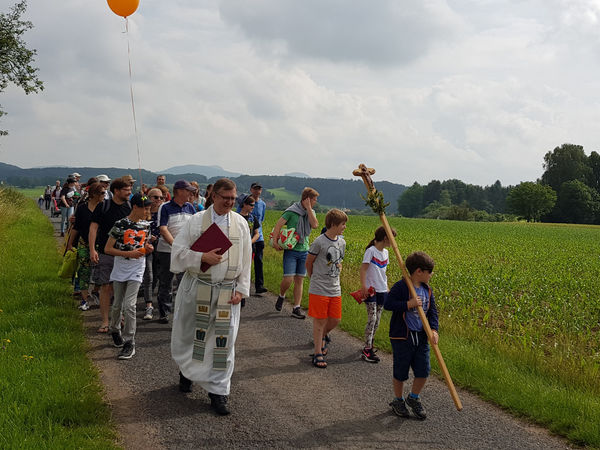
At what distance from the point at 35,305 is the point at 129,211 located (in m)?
2.40

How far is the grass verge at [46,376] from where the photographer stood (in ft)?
12.8

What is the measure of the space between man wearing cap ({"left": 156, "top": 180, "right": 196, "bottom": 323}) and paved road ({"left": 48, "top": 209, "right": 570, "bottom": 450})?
4.21 ft

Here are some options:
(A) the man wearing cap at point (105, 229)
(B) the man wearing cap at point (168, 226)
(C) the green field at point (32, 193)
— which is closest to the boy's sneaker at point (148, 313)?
(B) the man wearing cap at point (168, 226)

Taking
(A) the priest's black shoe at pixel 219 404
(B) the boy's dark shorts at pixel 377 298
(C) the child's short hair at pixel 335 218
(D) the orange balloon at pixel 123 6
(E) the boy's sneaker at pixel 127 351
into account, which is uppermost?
(D) the orange balloon at pixel 123 6

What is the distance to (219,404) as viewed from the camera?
458cm

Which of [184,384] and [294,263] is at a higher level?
[294,263]

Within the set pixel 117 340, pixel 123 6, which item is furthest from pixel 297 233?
pixel 123 6

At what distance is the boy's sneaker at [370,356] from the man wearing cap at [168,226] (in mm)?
3069

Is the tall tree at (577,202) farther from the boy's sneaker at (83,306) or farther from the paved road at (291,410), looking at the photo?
the boy's sneaker at (83,306)

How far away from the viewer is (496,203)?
487 feet

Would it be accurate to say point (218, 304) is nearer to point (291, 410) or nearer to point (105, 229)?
point (291, 410)

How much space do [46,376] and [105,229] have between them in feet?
8.25

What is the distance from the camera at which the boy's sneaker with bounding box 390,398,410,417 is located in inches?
187

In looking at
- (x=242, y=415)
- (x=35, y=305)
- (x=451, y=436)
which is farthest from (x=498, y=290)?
(x=35, y=305)
